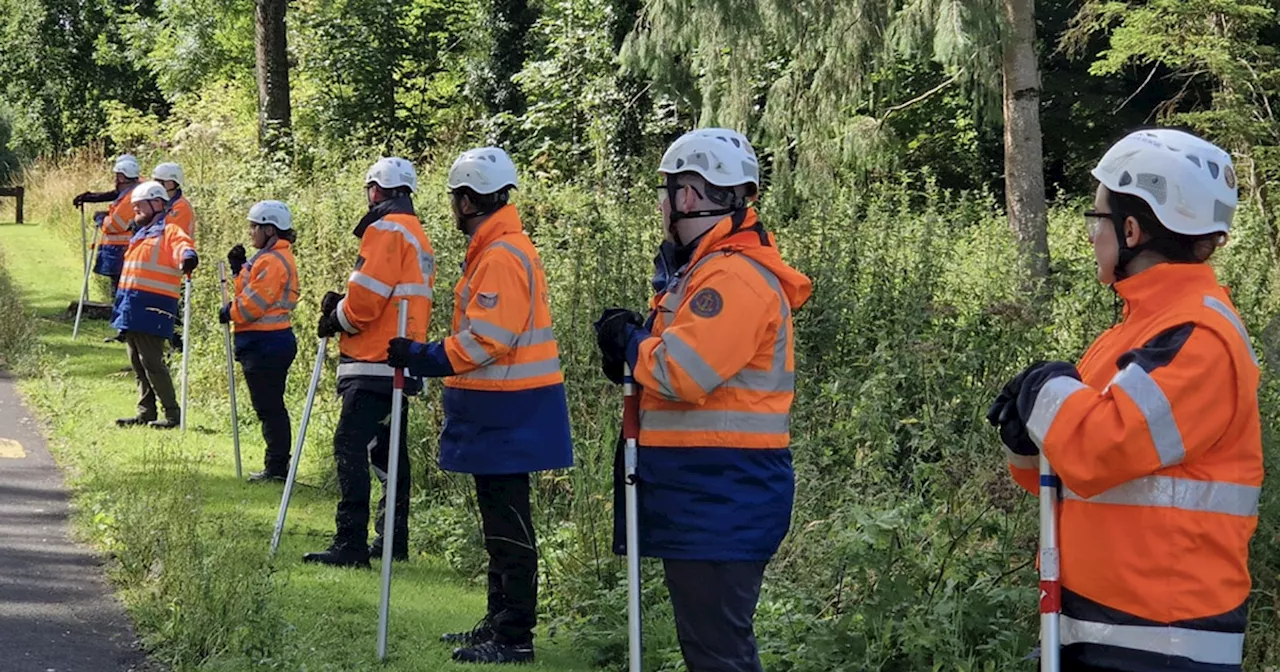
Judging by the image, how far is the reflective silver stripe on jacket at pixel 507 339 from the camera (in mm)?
6484

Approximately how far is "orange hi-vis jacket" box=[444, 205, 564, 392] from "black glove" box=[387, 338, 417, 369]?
0.19m

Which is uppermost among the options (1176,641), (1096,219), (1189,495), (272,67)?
(272,67)

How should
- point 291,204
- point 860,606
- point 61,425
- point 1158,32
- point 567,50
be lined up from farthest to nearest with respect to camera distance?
1. point 567,50
2. point 1158,32
3. point 291,204
4. point 61,425
5. point 860,606

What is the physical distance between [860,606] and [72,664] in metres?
3.52

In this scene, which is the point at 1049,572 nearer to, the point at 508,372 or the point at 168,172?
the point at 508,372

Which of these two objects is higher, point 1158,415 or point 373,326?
point 373,326

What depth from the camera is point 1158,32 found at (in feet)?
68.9

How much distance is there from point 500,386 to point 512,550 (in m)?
0.78

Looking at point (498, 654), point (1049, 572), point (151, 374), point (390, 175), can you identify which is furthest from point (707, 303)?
point (151, 374)

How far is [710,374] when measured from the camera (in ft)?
14.8

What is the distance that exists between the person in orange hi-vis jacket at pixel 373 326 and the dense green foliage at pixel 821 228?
703mm

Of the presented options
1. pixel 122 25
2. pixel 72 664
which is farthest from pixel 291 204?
pixel 122 25

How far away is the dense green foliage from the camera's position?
6.00m

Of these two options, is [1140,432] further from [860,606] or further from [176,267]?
[176,267]
